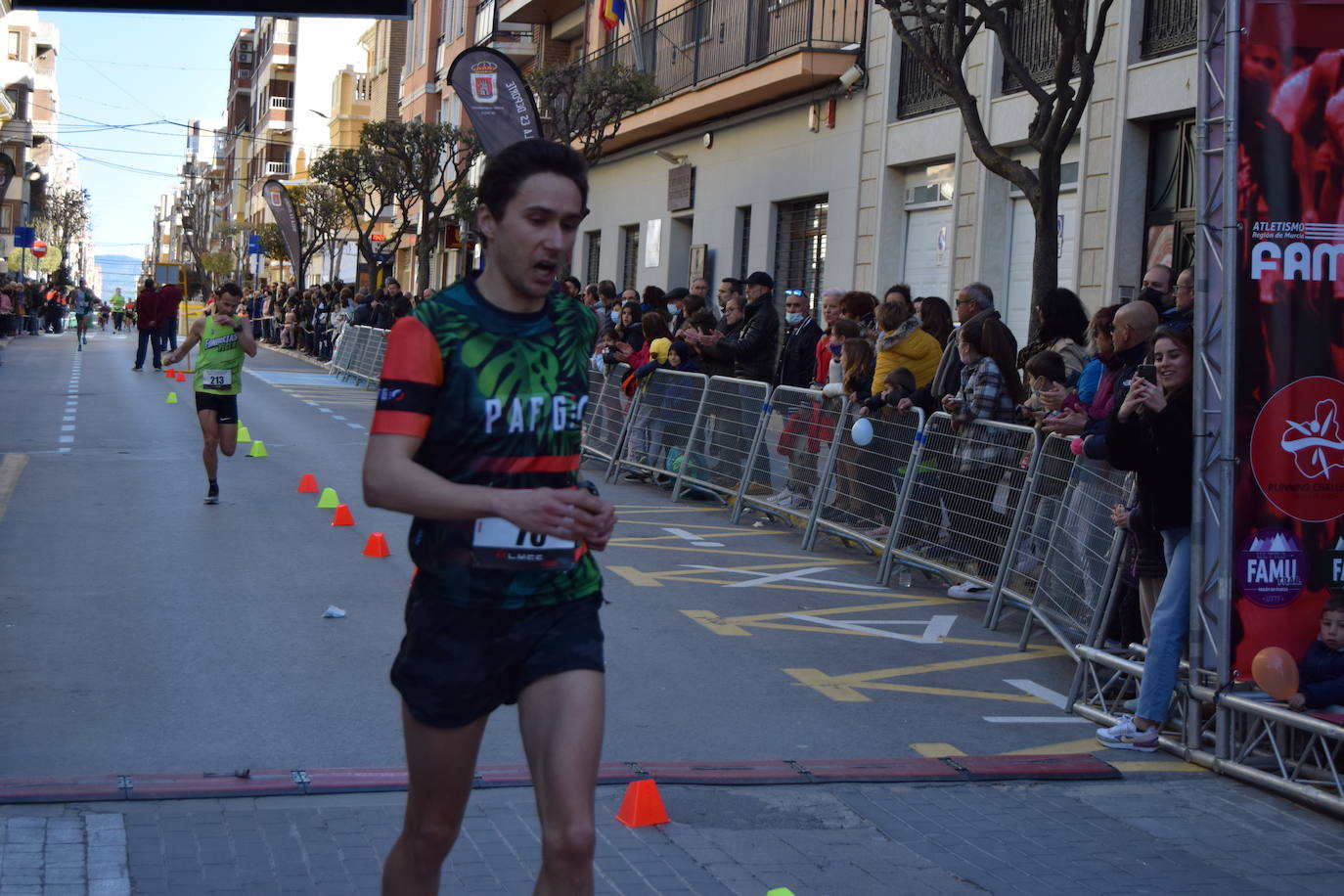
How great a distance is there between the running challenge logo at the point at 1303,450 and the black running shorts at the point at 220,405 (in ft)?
30.0

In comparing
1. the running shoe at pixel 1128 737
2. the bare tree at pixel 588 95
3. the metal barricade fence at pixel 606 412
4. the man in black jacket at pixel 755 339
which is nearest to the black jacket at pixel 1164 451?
the running shoe at pixel 1128 737

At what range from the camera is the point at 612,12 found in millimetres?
30109

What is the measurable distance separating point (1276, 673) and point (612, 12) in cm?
2540

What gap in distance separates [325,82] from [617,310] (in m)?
77.0

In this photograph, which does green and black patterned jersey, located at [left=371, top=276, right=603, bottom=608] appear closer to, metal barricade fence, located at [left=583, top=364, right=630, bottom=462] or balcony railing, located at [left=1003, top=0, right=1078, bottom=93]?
metal barricade fence, located at [left=583, top=364, right=630, bottom=462]

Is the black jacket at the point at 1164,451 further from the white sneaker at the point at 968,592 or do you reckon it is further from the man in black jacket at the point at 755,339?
the man in black jacket at the point at 755,339

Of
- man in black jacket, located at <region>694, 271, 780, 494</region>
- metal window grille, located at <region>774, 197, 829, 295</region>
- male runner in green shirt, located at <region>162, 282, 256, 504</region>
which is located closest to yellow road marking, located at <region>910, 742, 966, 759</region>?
male runner in green shirt, located at <region>162, 282, 256, 504</region>

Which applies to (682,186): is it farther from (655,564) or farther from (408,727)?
(408,727)

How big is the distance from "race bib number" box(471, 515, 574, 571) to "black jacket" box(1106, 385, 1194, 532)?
13.3 ft

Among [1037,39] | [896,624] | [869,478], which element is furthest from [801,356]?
[1037,39]

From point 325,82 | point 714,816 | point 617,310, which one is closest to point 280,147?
point 325,82

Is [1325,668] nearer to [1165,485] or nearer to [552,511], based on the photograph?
[1165,485]

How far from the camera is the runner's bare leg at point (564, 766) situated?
Answer: 3.35 meters

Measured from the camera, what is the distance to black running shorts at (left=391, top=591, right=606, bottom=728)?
140 inches
